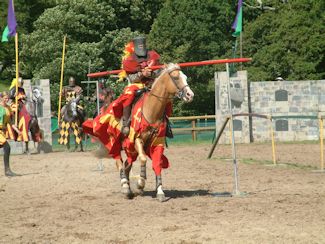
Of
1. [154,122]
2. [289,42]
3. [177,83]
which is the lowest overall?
[154,122]

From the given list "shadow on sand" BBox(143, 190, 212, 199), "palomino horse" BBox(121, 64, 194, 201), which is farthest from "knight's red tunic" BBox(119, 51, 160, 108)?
"shadow on sand" BBox(143, 190, 212, 199)

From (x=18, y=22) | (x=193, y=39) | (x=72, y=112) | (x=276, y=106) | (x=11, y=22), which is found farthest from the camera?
(x=18, y=22)

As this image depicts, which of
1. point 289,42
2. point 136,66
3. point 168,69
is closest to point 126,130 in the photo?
point 136,66

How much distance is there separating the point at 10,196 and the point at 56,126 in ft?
61.5

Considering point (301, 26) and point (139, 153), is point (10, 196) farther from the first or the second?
point (301, 26)

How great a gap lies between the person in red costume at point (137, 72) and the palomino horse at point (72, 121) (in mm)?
14516

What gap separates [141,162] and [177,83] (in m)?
1.38

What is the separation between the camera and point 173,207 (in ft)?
37.4

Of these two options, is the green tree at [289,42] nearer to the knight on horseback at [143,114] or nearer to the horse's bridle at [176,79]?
the knight on horseback at [143,114]

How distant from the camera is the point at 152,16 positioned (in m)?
53.0

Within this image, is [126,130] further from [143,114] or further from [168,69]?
[168,69]

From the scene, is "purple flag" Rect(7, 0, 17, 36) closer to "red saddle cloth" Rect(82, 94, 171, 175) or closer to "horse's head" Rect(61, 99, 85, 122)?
"horse's head" Rect(61, 99, 85, 122)

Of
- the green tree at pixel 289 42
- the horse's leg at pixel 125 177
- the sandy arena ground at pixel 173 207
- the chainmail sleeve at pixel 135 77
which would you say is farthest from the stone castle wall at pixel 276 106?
the chainmail sleeve at pixel 135 77

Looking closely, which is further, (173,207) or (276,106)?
(276,106)
